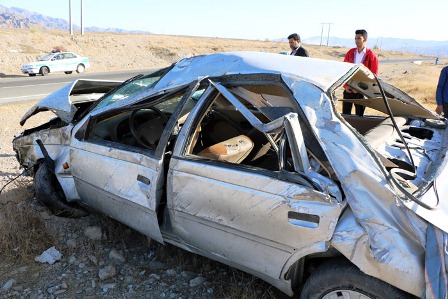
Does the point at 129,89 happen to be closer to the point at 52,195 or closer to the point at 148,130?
the point at 148,130

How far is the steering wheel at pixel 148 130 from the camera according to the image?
3555 millimetres

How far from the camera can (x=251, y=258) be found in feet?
8.23

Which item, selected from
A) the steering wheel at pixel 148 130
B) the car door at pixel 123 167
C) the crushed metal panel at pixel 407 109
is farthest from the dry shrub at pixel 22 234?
the crushed metal panel at pixel 407 109

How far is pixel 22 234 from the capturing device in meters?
3.51

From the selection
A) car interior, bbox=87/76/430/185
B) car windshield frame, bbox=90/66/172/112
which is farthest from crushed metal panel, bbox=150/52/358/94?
car windshield frame, bbox=90/66/172/112

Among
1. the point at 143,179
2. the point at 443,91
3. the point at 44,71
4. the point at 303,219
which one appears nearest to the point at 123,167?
the point at 143,179

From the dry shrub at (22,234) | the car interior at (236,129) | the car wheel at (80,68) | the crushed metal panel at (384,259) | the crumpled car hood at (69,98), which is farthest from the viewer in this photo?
the car wheel at (80,68)

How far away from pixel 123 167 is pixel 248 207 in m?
1.10

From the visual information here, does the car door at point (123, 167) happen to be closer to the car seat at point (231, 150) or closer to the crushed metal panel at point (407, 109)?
the car seat at point (231, 150)

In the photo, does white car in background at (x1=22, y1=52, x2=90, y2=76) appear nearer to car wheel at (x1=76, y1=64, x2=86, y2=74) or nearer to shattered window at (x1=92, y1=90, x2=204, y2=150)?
car wheel at (x1=76, y1=64, x2=86, y2=74)

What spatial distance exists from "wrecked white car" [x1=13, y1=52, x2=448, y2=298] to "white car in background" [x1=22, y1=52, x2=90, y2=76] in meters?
20.1

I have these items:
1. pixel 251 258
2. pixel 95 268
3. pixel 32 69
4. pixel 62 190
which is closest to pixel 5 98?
pixel 32 69

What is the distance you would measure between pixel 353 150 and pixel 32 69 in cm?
2256

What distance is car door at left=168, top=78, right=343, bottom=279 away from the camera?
2.19 meters
